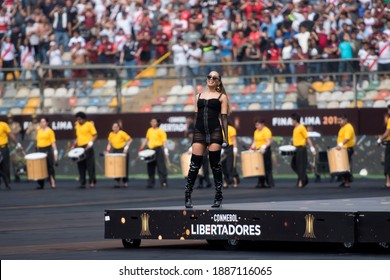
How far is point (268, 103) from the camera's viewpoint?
122 feet

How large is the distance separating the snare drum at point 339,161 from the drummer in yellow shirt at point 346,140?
5.6 inches

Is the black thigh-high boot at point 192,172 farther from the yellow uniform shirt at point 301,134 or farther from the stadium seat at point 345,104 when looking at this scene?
the stadium seat at point 345,104

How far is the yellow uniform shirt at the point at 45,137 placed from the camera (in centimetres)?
3531

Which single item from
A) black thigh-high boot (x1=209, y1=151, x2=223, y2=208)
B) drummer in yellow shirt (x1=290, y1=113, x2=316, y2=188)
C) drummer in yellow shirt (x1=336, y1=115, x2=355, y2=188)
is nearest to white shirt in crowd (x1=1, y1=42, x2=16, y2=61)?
drummer in yellow shirt (x1=290, y1=113, x2=316, y2=188)

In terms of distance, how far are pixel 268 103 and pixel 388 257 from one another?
22.2m

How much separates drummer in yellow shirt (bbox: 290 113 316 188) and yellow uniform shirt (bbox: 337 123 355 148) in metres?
0.84

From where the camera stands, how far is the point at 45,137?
35375 mm

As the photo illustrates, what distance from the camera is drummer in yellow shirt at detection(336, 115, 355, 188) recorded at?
3325 centimetres

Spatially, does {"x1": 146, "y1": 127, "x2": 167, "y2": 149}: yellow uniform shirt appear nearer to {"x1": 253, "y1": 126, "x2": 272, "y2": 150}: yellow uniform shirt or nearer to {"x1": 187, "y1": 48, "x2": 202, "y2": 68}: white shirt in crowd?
{"x1": 253, "y1": 126, "x2": 272, "y2": 150}: yellow uniform shirt

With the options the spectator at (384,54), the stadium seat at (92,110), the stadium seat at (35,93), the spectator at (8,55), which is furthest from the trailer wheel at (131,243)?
the spectator at (8,55)

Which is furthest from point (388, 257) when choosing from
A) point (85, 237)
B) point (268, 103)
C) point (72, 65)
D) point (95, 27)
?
point (95, 27)

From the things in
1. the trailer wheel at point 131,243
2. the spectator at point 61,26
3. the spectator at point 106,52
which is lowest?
the trailer wheel at point 131,243

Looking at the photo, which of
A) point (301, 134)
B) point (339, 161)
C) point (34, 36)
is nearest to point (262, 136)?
point (301, 134)
